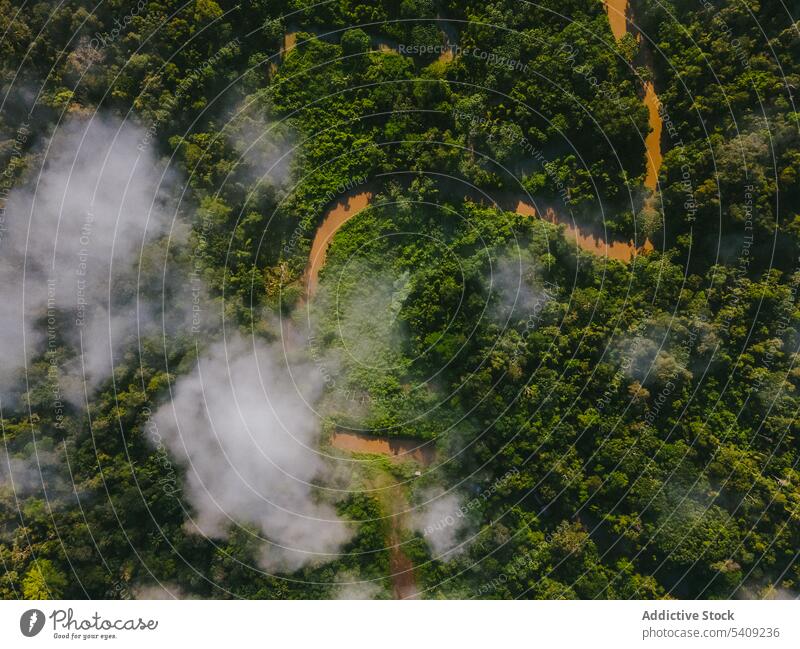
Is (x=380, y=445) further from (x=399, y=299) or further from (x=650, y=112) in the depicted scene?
(x=650, y=112)

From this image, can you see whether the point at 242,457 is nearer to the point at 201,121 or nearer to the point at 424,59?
the point at 201,121

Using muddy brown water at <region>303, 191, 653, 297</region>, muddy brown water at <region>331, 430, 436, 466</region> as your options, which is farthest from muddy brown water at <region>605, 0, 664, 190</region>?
muddy brown water at <region>331, 430, 436, 466</region>

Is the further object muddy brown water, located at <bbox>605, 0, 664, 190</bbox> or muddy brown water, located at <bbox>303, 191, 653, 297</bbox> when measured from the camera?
muddy brown water, located at <bbox>303, 191, 653, 297</bbox>

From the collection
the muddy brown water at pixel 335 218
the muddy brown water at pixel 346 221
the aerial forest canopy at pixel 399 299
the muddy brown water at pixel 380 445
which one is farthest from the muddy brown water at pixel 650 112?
the muddy brown water at pixel 380 445

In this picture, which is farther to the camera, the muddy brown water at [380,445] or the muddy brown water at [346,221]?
the muddy brown water at [346,221]

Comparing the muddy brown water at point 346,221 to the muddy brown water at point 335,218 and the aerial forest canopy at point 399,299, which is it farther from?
the aerial forest canopy at point 399,299

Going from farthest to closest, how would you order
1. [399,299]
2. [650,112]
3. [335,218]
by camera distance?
[335,218]
[650,112]
[399,299]

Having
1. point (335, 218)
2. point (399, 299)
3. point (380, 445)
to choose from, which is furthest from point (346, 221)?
point (380, 445)

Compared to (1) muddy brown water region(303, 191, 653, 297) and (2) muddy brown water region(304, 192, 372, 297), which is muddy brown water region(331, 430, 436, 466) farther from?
(2) muddy brown water region(304, 192, 372, 297)

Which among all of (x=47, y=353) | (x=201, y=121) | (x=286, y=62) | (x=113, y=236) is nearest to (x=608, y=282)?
(x=286, y=62)
